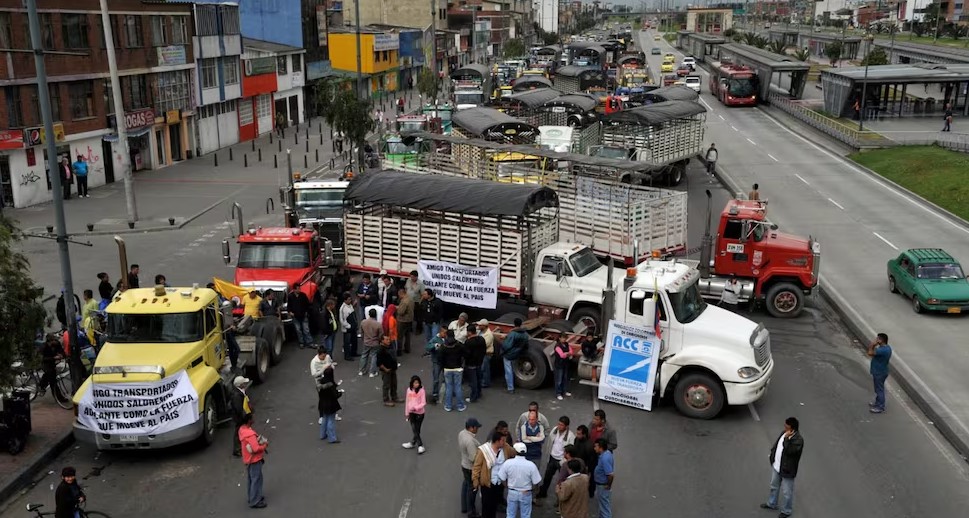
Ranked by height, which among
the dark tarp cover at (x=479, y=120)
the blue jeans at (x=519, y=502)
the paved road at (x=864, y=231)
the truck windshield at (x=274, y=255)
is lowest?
the paved road at (x=864, y=231)

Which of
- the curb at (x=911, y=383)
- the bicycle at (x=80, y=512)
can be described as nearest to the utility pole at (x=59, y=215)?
the bicycle at (x=80, y=512)

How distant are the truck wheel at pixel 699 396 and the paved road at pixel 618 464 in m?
0.20

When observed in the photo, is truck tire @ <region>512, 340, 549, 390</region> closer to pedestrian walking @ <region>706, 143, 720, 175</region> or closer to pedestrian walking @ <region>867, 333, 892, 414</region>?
pedestrian walking @ <region>867, 333, 892, 414</region>

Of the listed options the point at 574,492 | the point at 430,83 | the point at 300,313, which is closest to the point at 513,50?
the point at 430,83

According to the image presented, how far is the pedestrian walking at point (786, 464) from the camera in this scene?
12195mm

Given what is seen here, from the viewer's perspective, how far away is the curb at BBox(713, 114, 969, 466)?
15.3 metres

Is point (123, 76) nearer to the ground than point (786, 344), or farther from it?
farther from it

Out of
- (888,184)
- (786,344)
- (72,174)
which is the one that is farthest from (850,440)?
(72,174)

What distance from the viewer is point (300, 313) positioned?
64.3 feet

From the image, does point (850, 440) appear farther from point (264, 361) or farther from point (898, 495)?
point (264, 361)

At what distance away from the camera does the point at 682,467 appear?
14.2 meters

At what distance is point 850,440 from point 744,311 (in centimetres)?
775

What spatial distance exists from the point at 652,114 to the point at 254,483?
91.7 ft

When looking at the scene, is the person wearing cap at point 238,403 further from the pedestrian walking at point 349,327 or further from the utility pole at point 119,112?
the utility pole at point 119,112
